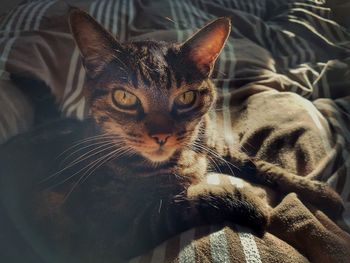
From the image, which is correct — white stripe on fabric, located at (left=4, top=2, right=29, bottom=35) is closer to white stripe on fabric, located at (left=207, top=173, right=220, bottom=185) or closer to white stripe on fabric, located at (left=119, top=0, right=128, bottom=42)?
white stripe on fabric, located at (left=119, top=0, right=128, bottom=42)

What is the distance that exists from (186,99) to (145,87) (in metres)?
0.09

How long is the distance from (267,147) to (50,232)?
523 millimetres

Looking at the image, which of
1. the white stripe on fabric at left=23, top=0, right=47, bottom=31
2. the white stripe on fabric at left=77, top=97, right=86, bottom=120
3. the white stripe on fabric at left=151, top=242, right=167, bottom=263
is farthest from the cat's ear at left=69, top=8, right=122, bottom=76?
the white stripe on fabric at left=23, top=0, right=47, bottom=31

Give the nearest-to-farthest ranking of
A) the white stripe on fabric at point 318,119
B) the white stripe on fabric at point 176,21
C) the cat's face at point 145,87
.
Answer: the cat's face at point 145,87, the white stripe on fabric at point 318,119, the white stripe on fabric at point 176,21

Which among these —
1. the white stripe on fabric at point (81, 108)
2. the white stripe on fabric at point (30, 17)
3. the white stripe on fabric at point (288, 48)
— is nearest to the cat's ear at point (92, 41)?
the white stripe on fabric at point (81, 108)

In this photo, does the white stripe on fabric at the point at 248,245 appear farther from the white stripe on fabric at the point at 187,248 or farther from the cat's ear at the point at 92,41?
the cat's ear at the point at 92,41

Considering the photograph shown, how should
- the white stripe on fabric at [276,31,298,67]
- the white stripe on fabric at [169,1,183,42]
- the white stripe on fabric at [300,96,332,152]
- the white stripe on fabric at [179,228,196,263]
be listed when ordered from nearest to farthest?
the white stripe on fabric at [179,228,196,263] < the white stripe on fabric at [300,96,332,152] < the white stripe on fabric at [169,1,183,42] < the white stripe on fabric at [276,31,298,67]

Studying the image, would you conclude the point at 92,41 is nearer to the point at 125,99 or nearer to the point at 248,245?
the point at 125,99

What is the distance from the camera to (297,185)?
0.81 metres

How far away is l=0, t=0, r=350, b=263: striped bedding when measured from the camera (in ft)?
2.12

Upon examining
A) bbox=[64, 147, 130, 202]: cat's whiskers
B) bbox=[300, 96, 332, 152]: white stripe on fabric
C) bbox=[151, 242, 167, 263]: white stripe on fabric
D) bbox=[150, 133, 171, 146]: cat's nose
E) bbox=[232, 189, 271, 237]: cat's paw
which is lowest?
bbox=[300, 96, 332, 152]: white stripe on fabric

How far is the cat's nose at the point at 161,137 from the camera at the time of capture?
2.30ft

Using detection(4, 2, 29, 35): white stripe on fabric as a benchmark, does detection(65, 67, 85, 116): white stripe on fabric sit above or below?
below

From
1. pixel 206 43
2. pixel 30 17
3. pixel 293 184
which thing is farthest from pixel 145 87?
pixel 30 17
